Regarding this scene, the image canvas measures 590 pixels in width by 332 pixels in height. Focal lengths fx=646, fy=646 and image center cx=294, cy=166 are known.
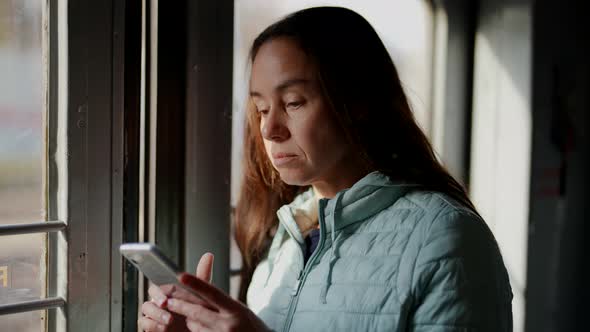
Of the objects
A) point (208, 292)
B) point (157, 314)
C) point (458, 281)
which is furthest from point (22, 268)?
point (458, 281)

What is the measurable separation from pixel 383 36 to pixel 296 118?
3.58ft

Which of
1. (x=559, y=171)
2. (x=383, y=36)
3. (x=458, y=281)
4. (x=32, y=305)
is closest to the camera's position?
(x=458, y=281)

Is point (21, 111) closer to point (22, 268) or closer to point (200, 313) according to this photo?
point (22, 268)

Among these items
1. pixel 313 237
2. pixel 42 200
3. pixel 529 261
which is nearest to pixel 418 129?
pixel 313 237


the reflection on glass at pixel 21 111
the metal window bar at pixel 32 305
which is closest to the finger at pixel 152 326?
the metal window bar at pixel 32 305

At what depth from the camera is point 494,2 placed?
106 inches

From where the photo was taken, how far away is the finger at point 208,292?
115cm

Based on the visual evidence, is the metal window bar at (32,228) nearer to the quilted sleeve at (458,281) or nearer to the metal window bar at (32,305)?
the metal window bar at (32,305)

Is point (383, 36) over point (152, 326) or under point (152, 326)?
over

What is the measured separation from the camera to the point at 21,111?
1.53 metres

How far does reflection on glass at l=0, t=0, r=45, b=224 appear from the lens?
1.49 metres

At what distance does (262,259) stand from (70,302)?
21.8 inches

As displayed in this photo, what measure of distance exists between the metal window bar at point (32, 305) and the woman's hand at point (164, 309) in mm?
255

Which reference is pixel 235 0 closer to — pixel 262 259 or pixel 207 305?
pixel 262 259
